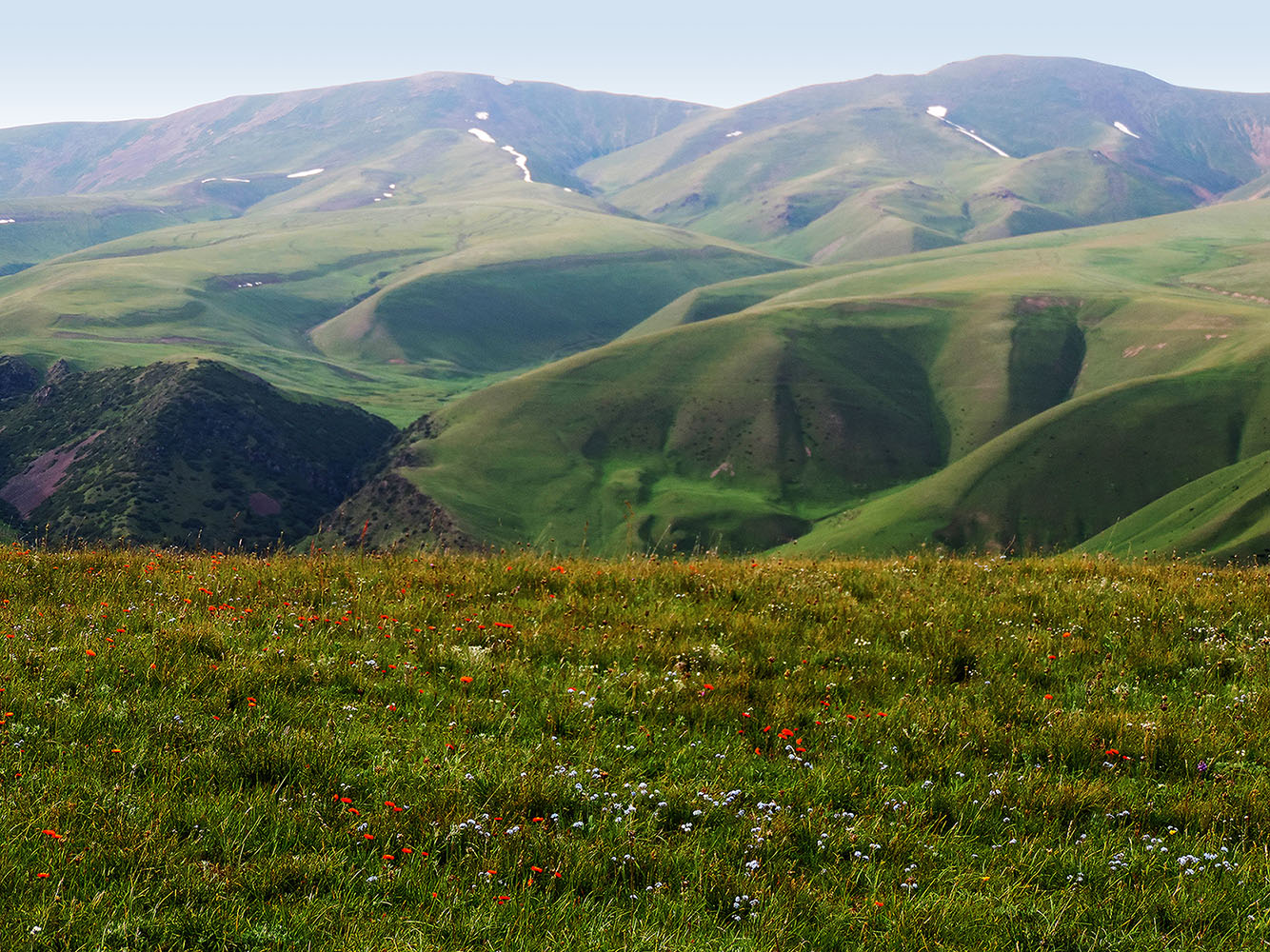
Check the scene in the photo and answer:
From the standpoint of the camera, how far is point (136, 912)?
492 centimetres

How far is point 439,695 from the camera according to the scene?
8.02 m

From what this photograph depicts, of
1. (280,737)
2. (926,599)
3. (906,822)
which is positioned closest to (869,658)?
(926,599)

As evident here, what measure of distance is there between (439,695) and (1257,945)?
20.2 ft

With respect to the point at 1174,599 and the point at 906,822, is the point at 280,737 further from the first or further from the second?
the point at 1174,599

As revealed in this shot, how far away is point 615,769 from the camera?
23.0ft

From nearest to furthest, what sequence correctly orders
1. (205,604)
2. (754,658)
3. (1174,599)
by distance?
(754,658), (205,604), (1174,599)

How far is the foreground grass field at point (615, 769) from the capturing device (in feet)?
17.3

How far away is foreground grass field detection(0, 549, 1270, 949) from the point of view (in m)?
5.27

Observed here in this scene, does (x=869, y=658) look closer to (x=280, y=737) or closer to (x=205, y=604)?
(x=280, y=737)

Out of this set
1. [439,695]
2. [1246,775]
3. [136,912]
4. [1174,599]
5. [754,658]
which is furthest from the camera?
[1174,599]

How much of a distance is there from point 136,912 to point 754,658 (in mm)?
6014

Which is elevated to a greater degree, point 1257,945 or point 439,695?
point 439,695

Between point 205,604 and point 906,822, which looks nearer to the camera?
point 906,822

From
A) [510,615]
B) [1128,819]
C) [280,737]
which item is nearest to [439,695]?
[280,737]
